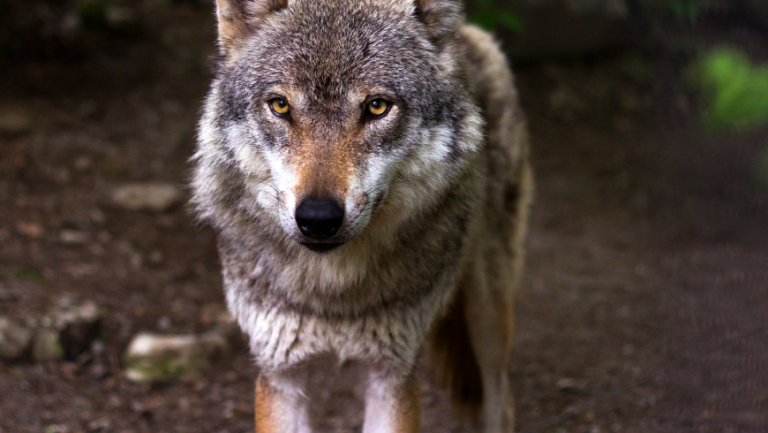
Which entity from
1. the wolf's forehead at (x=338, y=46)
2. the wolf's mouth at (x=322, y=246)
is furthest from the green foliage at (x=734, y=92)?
the wolf's mouth at (x=322, y=246)

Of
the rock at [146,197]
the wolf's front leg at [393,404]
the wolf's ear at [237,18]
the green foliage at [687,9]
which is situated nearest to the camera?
the wolf's ear at [237,18]

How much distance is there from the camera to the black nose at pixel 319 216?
2188 millimetres

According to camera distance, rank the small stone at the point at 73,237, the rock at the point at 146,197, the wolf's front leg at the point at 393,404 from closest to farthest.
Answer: the wolf's front leg at the point at 393,404
the small stone at the point at 73,237
the rock at the point at 146,197

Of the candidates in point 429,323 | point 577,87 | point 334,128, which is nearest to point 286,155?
point 334,128

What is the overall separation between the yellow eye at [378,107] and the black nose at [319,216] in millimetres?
451

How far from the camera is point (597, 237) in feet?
22.5

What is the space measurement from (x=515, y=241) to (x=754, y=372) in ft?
5.24

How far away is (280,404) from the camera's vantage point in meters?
2.84

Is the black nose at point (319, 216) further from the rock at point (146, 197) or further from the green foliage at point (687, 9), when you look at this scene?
the green foliage at point (687, 9)

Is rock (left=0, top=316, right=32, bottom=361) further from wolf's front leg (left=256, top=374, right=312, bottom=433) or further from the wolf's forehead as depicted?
the wolf's forehead

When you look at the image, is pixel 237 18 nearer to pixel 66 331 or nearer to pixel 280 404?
pixel 280 404

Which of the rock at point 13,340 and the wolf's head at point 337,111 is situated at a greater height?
the wolf's head at point 337,111

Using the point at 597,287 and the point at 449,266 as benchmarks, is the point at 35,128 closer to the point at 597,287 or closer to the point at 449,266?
the point at 449,266

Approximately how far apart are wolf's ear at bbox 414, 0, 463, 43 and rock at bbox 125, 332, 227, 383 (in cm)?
279
